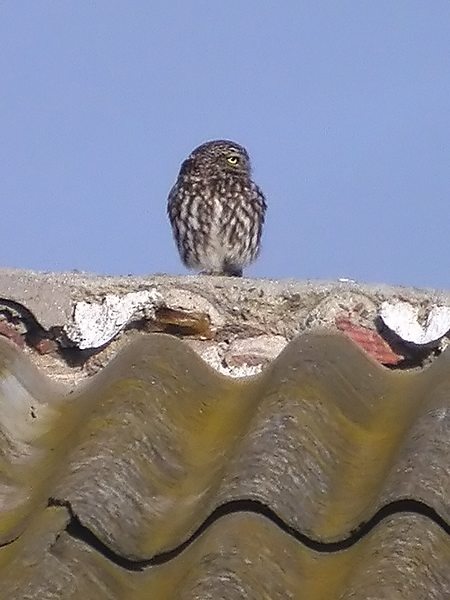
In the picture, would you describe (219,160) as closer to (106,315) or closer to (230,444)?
(106,315)

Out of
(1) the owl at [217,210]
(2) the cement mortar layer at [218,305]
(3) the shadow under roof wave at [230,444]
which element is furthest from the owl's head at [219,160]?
(3) the shadow under roof wave at [230,444]

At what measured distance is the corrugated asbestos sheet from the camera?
4.43 feet

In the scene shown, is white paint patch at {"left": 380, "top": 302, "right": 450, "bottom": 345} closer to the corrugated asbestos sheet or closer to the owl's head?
the corrugated asbestos sheet

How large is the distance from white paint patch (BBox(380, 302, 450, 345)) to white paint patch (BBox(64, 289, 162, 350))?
45cm

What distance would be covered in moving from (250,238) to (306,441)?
4.16m

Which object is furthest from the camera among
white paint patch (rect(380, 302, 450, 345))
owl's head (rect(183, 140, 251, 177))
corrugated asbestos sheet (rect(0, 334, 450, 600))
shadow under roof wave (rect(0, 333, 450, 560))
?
owl's head (rect(183, 140, 251, 177))

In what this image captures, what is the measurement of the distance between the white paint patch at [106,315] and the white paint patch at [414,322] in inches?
17.8

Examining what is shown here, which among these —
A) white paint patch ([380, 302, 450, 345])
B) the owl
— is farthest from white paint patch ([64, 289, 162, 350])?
the owl

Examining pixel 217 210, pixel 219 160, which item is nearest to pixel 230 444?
pixel 217 210

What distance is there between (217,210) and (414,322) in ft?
11.5

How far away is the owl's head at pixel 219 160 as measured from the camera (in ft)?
19.9

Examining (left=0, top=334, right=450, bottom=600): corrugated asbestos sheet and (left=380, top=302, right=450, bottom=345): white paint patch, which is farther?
(left=380, top=302, right=450, bottom=345): white paint patch

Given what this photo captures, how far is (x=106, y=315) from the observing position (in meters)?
2.37

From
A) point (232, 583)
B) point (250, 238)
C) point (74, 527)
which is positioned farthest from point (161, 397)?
point (250, 238)
